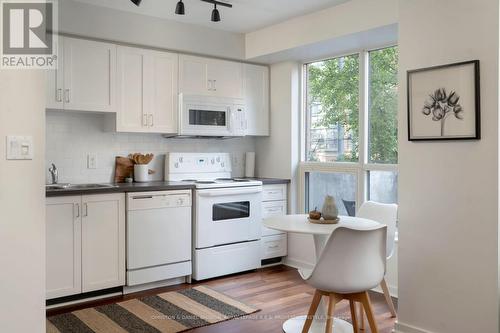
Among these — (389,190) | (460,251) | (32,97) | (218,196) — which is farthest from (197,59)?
(460,251)

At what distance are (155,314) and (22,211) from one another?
160 cm

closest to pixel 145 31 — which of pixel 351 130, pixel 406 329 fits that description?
pixel 351 130

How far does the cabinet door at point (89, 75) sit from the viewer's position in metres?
3.71

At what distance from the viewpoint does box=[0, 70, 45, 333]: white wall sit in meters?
1.95

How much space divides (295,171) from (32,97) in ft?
10.5

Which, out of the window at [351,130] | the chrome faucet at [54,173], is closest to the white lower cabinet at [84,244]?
the chrome faucet at [54,173]

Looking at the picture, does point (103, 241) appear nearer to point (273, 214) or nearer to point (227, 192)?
point (227, 192)

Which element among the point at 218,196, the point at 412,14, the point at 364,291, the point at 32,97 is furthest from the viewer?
the point at 218,196

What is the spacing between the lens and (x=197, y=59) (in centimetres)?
447

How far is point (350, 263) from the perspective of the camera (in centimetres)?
243

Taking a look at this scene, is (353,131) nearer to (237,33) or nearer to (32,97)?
(237,33)

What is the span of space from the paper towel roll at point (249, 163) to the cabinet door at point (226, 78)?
27.6 inches

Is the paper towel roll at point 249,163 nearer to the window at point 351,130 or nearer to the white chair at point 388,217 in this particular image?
the window at point 351,130

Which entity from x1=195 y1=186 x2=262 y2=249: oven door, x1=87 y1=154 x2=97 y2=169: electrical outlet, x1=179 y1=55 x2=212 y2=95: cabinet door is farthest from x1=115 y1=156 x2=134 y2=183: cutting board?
x1=179 y1=55 x2=212 y2=95: cabinet door
